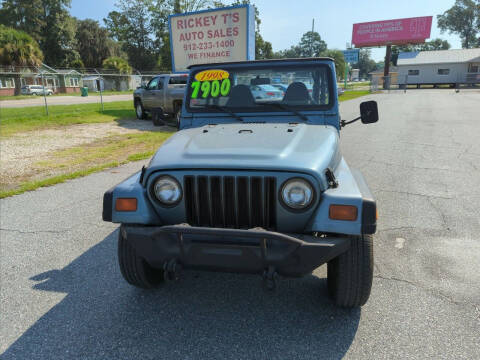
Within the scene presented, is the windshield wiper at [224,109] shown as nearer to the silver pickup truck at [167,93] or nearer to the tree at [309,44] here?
the silver pickup truck at [167,93]

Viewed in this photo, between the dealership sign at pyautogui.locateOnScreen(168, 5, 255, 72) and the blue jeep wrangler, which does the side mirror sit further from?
the dealership sign at pyautogui.locateOnScreen(168, 5, 255, 72)

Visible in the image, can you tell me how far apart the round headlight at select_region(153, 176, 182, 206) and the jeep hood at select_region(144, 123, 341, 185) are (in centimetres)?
8

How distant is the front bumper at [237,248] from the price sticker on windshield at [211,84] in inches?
72.2

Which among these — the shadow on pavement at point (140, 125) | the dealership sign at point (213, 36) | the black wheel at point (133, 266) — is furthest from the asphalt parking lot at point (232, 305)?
the dealership sign at point (213, 36)

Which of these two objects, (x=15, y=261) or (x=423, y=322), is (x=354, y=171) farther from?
(x=15, y=261)

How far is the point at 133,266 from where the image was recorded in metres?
2.68

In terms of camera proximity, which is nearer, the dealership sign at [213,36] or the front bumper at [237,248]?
the front bumper at [237,248]

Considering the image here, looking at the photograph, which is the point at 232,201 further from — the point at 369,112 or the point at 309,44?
the point at 309,44

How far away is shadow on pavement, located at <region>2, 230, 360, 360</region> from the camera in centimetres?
228

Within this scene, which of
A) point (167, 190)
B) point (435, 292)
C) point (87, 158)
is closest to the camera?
point (167, 190)

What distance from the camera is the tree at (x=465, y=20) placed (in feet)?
270

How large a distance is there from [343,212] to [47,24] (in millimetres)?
66883

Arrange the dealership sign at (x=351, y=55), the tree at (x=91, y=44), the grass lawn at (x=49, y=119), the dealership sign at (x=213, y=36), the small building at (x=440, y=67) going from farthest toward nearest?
the tree at (x=91, y=44), the small building at (x=440, y=67), the dealership sign at (x=351, y=55), the dealership sign at (x=213, y=36), the grass lawn at (x=49, y=119)

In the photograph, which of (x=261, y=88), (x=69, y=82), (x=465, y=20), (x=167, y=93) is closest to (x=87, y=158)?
(x=261, y=88)
